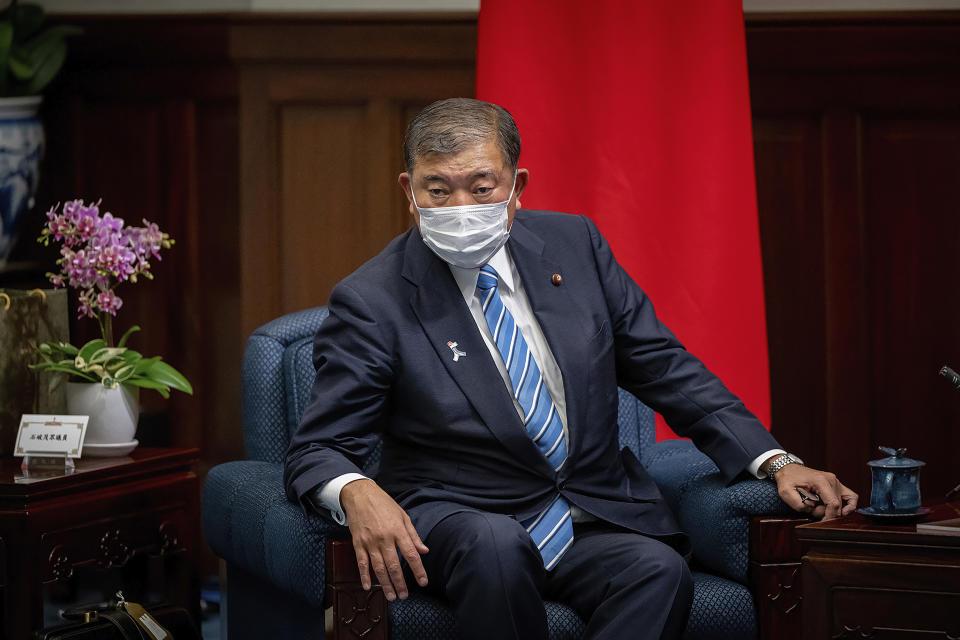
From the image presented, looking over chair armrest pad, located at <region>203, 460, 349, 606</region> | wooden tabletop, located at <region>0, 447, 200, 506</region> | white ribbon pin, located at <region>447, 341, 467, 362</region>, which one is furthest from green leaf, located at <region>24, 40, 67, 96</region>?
white ribbon pin, located at <region>447, 341, 467, 362</region>

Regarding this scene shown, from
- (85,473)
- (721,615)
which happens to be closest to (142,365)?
(85,473)

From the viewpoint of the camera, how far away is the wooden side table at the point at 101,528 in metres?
2.16

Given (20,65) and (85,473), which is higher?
(20,65)

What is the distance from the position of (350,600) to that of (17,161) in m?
1.85

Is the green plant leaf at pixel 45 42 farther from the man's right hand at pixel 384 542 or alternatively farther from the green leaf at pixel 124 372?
the man's right hand at pixel 384 542

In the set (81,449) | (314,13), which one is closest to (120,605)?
(81,449)

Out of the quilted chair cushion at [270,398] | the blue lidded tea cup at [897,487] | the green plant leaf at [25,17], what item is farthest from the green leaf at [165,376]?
the blue lidded tea cup at [897,487]

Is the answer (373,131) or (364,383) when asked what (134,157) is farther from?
(364,383)

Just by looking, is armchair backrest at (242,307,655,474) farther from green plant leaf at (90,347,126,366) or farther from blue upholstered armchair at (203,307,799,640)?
green plant leaf at (90,347,126,366)

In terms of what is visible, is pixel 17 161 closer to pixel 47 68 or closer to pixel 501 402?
pixel 47 68

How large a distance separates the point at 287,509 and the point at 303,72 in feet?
5.13

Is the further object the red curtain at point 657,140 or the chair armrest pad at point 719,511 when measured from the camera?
the red curtain at point 657,140

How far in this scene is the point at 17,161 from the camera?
9.93ft

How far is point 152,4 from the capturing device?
3.32 metres
